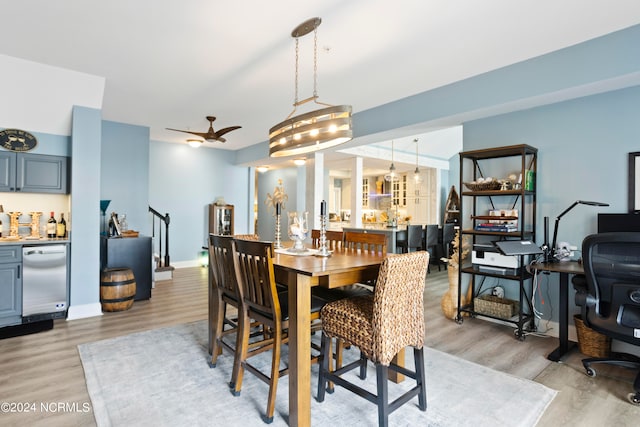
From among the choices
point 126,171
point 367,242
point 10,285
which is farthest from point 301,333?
point 126,171

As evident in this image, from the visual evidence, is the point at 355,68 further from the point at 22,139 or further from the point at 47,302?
the point at 47,302

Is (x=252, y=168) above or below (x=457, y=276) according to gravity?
above

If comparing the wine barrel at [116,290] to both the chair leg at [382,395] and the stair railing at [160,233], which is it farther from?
the chair leg at [382,395]

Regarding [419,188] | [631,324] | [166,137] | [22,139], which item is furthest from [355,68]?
[419,188]

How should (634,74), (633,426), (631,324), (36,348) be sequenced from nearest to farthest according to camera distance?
(633,426), (631,324), (634,74), (36,348)

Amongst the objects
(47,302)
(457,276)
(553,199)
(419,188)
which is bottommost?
(47,302)

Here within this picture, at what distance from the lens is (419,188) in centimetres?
936

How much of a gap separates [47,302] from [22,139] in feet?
5.95

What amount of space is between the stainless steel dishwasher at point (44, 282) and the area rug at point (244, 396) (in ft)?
3.79

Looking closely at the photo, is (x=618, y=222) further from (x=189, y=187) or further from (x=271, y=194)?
(x=271, y=194)

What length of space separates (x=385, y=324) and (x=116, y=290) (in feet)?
11.4

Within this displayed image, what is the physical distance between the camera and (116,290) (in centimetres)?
398

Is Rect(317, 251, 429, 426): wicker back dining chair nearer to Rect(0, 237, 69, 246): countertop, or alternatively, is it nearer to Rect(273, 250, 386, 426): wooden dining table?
Rect(273, 250, 386, 426): wooden dining table

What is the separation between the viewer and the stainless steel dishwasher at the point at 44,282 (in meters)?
3.52
